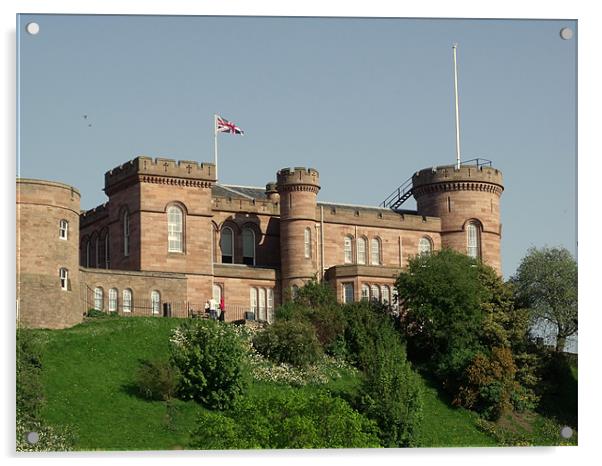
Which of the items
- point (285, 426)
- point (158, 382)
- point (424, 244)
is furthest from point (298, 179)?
point (285, 426)

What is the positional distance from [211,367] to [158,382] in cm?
224

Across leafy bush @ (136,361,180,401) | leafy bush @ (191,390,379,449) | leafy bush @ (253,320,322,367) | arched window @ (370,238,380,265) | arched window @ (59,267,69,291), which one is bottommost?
leafy bush @ (191,390,379,449)

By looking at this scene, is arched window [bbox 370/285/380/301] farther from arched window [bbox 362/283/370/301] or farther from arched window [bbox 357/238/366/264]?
arched window [bbox 357/238/366/264]

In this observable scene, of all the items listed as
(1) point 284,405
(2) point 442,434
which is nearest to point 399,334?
(2) point 442,434

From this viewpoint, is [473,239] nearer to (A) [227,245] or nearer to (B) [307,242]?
(B) [307,242]

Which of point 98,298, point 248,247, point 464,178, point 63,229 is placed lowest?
point 98,298

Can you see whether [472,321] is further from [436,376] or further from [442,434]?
[442,434]

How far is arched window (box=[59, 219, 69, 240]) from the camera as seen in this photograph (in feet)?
229

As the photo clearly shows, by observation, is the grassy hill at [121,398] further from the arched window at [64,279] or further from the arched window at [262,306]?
the arched window at [262,306]

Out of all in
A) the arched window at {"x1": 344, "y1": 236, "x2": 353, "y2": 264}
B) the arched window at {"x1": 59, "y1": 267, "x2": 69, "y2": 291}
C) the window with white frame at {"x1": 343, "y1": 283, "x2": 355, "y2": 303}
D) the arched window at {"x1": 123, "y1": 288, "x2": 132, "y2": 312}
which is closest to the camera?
the arched window at {"x1": 59, "y1": 267, "x2": 69, "y2": 291}

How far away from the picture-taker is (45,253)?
2709 inches

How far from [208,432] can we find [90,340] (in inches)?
624

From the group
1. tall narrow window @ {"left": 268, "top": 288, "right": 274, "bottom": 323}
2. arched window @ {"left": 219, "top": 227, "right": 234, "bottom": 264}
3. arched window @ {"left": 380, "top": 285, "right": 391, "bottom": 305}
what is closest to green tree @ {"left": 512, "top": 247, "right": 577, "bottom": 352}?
arched window @ {"left": 380, "top": 285, "right": 391, "bottom": 305}

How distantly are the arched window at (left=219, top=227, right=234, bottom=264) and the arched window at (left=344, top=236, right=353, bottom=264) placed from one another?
6.31 meters
